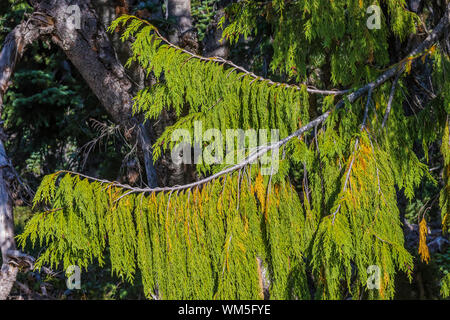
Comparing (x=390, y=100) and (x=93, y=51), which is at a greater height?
(x=93, y=51)

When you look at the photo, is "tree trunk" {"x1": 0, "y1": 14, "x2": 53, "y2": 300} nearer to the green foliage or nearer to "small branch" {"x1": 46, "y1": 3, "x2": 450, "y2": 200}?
"small branch" {"x1": 46, "y1": 3, "x2": 450, "y2": 200}

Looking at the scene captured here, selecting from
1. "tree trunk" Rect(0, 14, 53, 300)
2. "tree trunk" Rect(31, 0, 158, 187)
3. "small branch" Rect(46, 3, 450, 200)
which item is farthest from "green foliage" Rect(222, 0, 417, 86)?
"tree trunk" Rect(0, 14, 53, 300)

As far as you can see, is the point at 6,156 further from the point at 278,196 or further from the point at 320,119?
the point at 320,119

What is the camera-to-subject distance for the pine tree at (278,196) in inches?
92.2

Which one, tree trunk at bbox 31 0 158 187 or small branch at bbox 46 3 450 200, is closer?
small branch at bbox 46 3 450 200

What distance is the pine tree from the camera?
2.34 metres

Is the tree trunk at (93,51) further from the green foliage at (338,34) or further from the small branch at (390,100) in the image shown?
the small branch at (390,100)

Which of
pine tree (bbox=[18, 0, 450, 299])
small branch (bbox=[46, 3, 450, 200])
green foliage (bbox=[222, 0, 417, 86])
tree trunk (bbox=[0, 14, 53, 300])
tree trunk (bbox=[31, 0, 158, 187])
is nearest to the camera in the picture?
pine tree (bbox=[18, 0, 450, 299])

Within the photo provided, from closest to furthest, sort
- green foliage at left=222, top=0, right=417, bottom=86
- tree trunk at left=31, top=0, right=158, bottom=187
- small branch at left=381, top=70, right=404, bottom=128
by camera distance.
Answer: small branch at left=381, top=70, right=404, bottom=128, green foliage at left=222, top=0, right=417, bottom=86, tree trunk at left=31, top=0, right=158, bottom=187

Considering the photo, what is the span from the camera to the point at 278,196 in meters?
2.58

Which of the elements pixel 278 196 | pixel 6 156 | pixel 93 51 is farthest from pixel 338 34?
pixel 6 156

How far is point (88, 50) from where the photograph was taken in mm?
4520

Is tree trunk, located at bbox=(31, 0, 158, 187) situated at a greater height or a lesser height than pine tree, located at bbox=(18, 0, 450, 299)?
greater
